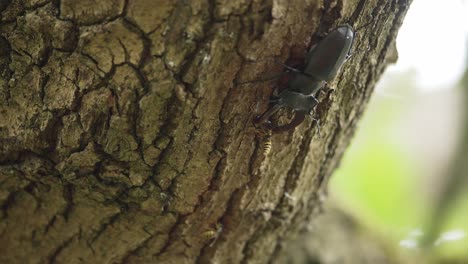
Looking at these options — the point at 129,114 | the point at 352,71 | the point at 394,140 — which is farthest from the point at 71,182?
the point at 394,140

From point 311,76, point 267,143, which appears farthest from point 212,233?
point 311,76

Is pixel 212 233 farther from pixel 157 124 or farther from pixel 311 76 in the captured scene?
pixel 311 76

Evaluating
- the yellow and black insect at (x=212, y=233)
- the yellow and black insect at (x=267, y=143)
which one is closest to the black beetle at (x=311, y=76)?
the yellow and black insect at (x=267, y=143)

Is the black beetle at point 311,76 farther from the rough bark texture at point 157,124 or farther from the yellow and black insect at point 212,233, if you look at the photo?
the yellow and black insect at point 212,233

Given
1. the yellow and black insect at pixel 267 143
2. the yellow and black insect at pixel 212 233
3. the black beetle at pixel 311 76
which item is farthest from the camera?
the yellow and black insect at pixel 212 233

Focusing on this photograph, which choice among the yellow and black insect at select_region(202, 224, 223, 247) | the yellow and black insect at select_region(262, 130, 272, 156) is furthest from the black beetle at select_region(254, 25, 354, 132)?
the yellow and black insect at select_region(202, 224, 223, 247)

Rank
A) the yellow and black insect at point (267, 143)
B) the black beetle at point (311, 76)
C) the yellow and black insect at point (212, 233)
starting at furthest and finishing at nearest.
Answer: the yellow and black insect at point (212, 233), the yellow and black insect at point (267, 143), the black beetle at point (311, 76)

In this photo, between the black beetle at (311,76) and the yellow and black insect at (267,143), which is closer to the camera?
the black beetle at (311,76)

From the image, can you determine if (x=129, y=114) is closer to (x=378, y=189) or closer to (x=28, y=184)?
(x=28, y=184)
